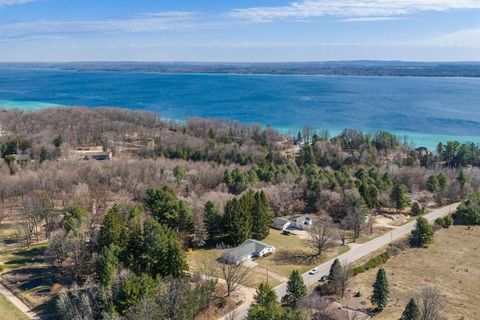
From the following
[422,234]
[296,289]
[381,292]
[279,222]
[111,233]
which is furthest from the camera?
[279,222]

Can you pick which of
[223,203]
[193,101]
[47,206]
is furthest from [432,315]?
[193,101]

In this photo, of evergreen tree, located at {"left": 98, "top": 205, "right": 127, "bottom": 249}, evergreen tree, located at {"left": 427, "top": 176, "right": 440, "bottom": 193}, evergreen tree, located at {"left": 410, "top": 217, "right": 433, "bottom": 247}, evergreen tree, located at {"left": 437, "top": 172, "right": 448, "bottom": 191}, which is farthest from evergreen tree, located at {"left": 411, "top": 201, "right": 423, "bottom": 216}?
evergreen tree, located at {"left": 98, "top": 205, "right": 127, "bottom": 249}

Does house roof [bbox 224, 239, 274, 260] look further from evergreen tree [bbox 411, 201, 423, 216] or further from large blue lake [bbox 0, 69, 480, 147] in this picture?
large blue lake [bbox 0, 69, 480, 147]

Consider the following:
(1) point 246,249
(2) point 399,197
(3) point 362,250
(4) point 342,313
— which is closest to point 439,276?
(3) point 362,250

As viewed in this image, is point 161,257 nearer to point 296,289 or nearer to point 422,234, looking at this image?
point 296,289

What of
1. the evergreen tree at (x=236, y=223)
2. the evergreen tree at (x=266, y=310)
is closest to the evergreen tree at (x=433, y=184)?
the evergreen tree at (x=236, y=223)

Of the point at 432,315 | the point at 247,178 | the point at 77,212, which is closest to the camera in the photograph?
the point at 432,315

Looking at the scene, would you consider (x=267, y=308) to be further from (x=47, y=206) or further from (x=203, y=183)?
(x=203, y=183)
